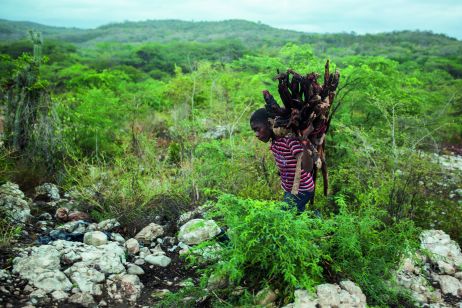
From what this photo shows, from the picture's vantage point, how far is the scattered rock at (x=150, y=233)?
4.66 meters

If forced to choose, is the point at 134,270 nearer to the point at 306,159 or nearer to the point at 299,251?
the point at 299,251

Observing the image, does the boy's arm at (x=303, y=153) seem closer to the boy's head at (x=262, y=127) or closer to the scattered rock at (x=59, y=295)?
the boy's head at (x=262, y=127)

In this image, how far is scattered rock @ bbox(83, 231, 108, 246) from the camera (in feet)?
13.8

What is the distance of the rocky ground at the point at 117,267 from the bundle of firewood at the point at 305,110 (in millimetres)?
1257

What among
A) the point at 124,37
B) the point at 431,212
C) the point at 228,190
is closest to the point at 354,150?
the point at 431,212

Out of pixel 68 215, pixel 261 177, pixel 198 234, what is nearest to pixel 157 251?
pixel 198 234

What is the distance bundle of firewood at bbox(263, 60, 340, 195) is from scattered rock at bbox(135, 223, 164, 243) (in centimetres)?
195

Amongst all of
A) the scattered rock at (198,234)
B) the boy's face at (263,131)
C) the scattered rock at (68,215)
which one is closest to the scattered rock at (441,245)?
the boy's face at (263,131)

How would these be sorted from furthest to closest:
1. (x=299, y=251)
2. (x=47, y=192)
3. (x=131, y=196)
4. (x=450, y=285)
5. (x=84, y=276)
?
1. (x=47, y=192)
2. (x=131, y=196)
3. (x=450, y=285)
4. (x=84, y=276)
5. (x=299, y=251)

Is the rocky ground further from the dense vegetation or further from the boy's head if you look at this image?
the boy's head

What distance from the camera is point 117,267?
380 centimetres

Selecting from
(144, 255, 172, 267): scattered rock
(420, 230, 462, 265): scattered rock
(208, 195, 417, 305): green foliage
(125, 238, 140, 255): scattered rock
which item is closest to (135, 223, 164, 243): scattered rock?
(125, 238, 140, 255): scattered rock

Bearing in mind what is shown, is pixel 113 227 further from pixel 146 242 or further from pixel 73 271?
pixel 73 271

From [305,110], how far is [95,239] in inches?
101
